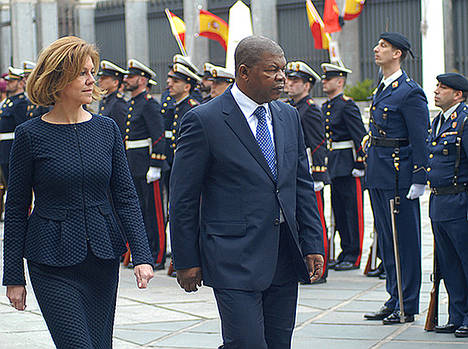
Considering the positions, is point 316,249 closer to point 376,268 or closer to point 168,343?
point 168,343

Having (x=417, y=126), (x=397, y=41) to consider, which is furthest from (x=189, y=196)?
(x=397, y=41)

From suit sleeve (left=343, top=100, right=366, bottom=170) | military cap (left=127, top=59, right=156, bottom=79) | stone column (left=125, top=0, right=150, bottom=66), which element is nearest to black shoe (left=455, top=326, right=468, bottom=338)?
suit sleeve (left=343, top=100, right=366, bottom=170)

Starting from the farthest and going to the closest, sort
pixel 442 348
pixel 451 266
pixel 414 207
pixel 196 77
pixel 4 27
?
pixel 4 27 < pixel 196 77 < pixel 414 207 < pixel 451 266 < pixel 442 348

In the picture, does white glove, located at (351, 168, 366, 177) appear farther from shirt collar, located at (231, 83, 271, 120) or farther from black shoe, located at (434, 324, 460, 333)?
shirt collar, located at (231, 83, 271, 120)

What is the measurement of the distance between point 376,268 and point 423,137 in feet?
8.07

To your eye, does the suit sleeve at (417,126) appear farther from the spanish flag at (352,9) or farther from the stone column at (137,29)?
the stone column at (137,29)

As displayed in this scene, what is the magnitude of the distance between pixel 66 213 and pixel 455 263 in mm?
3298

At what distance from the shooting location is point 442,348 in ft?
19.8

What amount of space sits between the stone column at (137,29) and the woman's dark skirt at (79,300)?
21.5 m

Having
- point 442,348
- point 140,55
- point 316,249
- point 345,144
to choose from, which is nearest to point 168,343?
point 442,348

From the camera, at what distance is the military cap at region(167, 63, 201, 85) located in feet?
31.5

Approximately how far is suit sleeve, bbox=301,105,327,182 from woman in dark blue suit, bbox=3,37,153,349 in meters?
4.60

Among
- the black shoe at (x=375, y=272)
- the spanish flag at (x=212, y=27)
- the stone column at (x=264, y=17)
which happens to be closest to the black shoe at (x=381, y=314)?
the black shoe at (x=375, y=272)

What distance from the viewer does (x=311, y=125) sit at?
862 centimetres
